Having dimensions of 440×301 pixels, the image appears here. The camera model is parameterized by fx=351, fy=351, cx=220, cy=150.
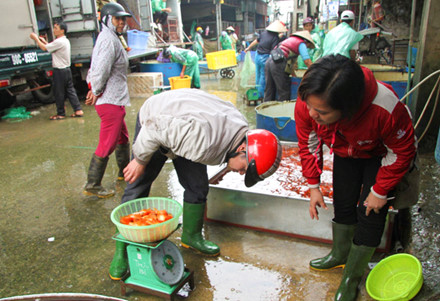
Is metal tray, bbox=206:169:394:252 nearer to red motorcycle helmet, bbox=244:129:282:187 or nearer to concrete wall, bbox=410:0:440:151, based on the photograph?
red motorcycle helmet, bbox=244:129:282:187

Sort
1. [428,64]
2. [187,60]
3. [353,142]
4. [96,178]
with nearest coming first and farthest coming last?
[353,142]
[96,178]
[428,64]
[187,60]

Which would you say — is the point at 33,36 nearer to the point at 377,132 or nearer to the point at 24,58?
the point at 24,58

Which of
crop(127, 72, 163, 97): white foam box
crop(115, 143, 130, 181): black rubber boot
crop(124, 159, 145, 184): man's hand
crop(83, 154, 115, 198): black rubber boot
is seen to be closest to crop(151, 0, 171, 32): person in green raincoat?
crop(127, 72, 163, 97): white foam box


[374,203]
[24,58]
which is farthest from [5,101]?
[374,203]

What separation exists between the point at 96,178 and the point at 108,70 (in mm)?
1225

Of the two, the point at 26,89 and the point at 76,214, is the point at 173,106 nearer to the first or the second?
the point at 76,214

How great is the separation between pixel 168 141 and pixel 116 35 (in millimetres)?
2355

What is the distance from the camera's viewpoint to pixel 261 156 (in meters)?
2.13

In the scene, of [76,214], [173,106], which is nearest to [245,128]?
[173,106]

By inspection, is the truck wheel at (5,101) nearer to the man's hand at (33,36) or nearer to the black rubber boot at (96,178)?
the man's hand at (33,36)

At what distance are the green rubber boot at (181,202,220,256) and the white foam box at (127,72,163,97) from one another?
739cm

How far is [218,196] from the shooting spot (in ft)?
10.7

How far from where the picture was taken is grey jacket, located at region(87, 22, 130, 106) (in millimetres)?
3793

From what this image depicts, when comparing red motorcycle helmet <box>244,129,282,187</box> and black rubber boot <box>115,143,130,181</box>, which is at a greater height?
red motorcycle helmet <box>244,129,282,187</box>
